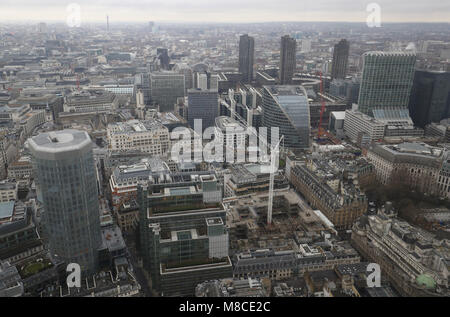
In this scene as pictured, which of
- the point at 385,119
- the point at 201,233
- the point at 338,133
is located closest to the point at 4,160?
the point at 201,233

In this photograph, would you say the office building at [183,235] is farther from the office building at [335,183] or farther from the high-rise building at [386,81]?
the high-rise building at [386,81]

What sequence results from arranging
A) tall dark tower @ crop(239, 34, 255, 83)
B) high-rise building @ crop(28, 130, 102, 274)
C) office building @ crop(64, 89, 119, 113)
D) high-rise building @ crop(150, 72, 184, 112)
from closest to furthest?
high-rise building @ crop(28, 130, 102, 274) → office building @ crop(64, 89, 119, 113) → high-rise building @ crop(150, 72, 184, 112) → tall dark tower @ crop(239, 34, 255, 83)

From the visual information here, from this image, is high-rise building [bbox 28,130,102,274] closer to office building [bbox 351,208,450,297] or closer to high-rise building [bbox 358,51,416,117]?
office building [bbox 351,208,450,297]

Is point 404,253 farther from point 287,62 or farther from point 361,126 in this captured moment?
point 287,62

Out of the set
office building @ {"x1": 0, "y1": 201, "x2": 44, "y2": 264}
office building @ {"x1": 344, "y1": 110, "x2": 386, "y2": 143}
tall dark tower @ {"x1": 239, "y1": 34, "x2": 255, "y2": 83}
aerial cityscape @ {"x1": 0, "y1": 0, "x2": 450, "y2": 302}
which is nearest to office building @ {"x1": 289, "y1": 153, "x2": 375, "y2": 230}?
aerial cityscape @ {"x1": 0, "y1": 0, "x2": 450, "y2": 302}

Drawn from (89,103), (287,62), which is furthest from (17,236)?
(287,62)

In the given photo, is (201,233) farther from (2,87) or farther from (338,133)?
(2,87)
